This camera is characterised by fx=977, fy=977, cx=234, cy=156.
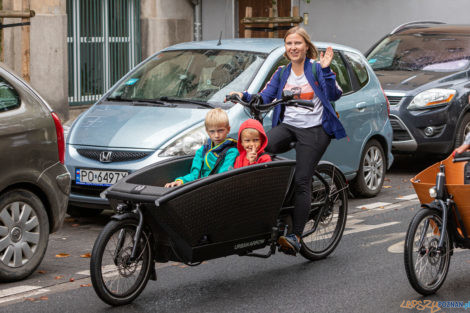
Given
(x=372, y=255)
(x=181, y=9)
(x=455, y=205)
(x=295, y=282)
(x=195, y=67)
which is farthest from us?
(x=181, y=9)

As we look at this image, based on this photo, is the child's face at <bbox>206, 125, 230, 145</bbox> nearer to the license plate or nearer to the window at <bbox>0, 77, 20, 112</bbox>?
the window at <bbox>0, 77, 20, 112</bbox>

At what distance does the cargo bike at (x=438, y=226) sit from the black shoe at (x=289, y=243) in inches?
39.3

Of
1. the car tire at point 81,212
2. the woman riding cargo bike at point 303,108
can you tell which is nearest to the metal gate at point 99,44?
the car tire at point 81,212

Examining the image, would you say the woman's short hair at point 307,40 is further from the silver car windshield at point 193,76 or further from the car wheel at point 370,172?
the car wheel at point 370,172

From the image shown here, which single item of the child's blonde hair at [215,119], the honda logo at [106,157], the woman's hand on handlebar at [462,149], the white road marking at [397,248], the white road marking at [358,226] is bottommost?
the white road marking at [358,226]

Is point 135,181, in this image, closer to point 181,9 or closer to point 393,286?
point 393,286

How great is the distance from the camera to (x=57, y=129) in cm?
737

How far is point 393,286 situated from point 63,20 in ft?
38.8

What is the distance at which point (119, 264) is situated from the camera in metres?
6.10

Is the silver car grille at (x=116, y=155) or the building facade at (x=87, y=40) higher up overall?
the building facade at (x=87, y=40)

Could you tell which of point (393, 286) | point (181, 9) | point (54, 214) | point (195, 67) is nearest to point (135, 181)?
point (54, 214)

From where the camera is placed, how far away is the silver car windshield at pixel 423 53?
13.9 metres

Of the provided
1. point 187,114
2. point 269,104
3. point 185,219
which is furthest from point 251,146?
point 187,114

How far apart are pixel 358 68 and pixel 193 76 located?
83.4 inches
